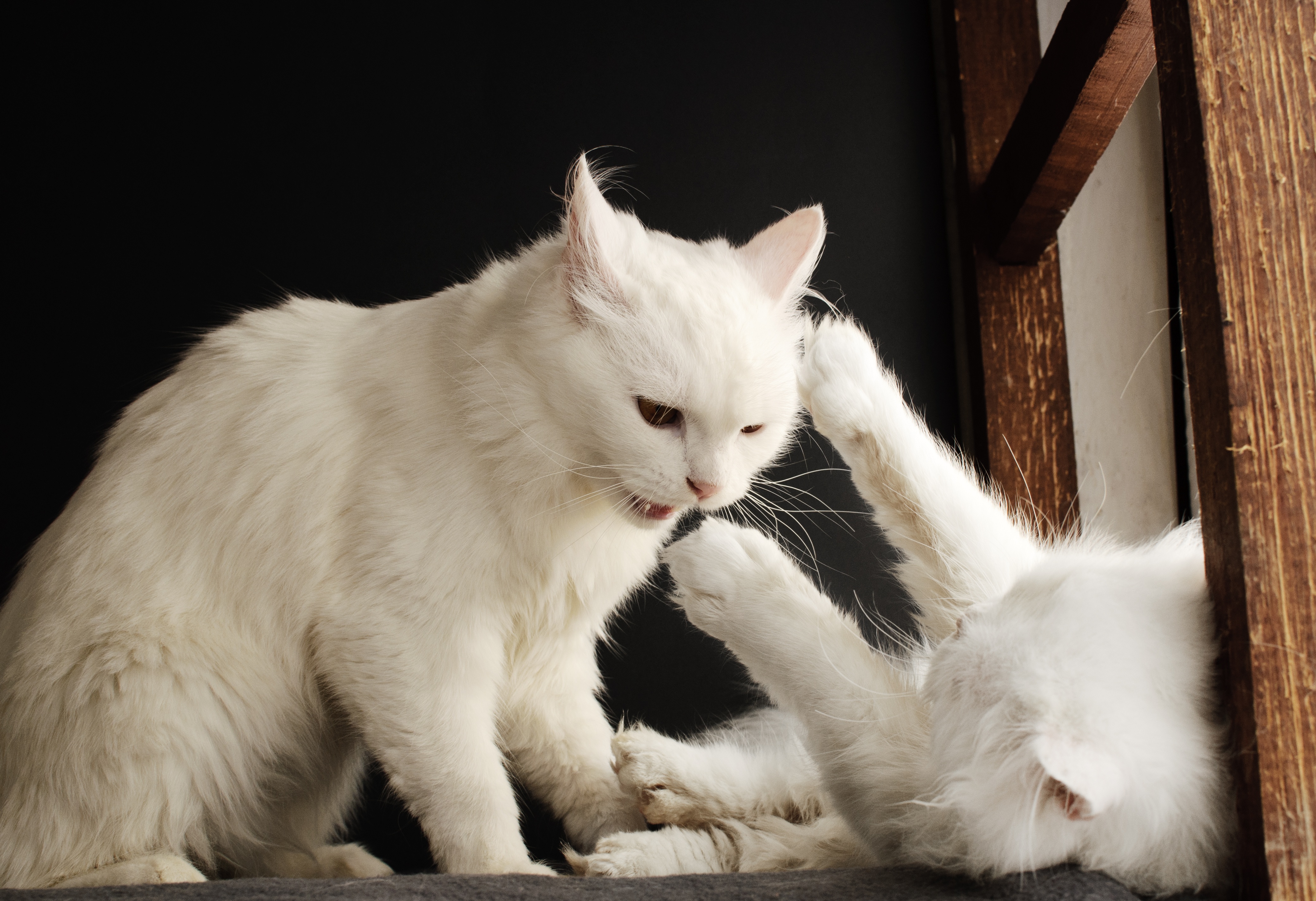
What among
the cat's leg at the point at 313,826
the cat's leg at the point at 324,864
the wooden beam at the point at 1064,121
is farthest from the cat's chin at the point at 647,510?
the wooden beam at the point at 1064,121

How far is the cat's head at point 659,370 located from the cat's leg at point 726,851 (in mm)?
361

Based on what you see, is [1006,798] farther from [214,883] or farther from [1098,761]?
[214,883]

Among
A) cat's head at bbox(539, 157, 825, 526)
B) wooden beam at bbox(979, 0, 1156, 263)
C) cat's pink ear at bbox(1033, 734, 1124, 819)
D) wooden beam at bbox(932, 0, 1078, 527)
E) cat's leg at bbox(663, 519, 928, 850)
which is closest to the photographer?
cat's pink ear at bbox(1033, 734, 1124, 819)

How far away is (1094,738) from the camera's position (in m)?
0.62

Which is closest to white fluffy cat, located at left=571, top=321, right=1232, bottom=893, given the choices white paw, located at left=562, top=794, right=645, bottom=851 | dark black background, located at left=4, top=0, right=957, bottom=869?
white paw, located at left=562, top=794, right=645, bottom=851

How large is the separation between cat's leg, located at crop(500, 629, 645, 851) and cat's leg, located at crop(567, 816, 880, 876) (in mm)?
157

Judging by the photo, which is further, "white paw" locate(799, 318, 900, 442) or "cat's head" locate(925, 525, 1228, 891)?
"white paw" locate(799, 318, 900, 442)

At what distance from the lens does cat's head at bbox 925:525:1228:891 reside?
2.06 feet

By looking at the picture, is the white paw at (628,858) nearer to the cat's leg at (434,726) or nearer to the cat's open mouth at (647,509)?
the cat's leg at (434,726)

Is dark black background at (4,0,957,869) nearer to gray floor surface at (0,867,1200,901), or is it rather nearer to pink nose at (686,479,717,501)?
→ pink nose at (686,479,717,501)

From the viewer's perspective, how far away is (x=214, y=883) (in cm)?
76

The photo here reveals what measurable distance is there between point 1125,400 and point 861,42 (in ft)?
2.69

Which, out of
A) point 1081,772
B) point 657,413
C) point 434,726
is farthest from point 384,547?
point 1081,772

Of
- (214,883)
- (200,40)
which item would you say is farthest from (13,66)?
(214,883)
